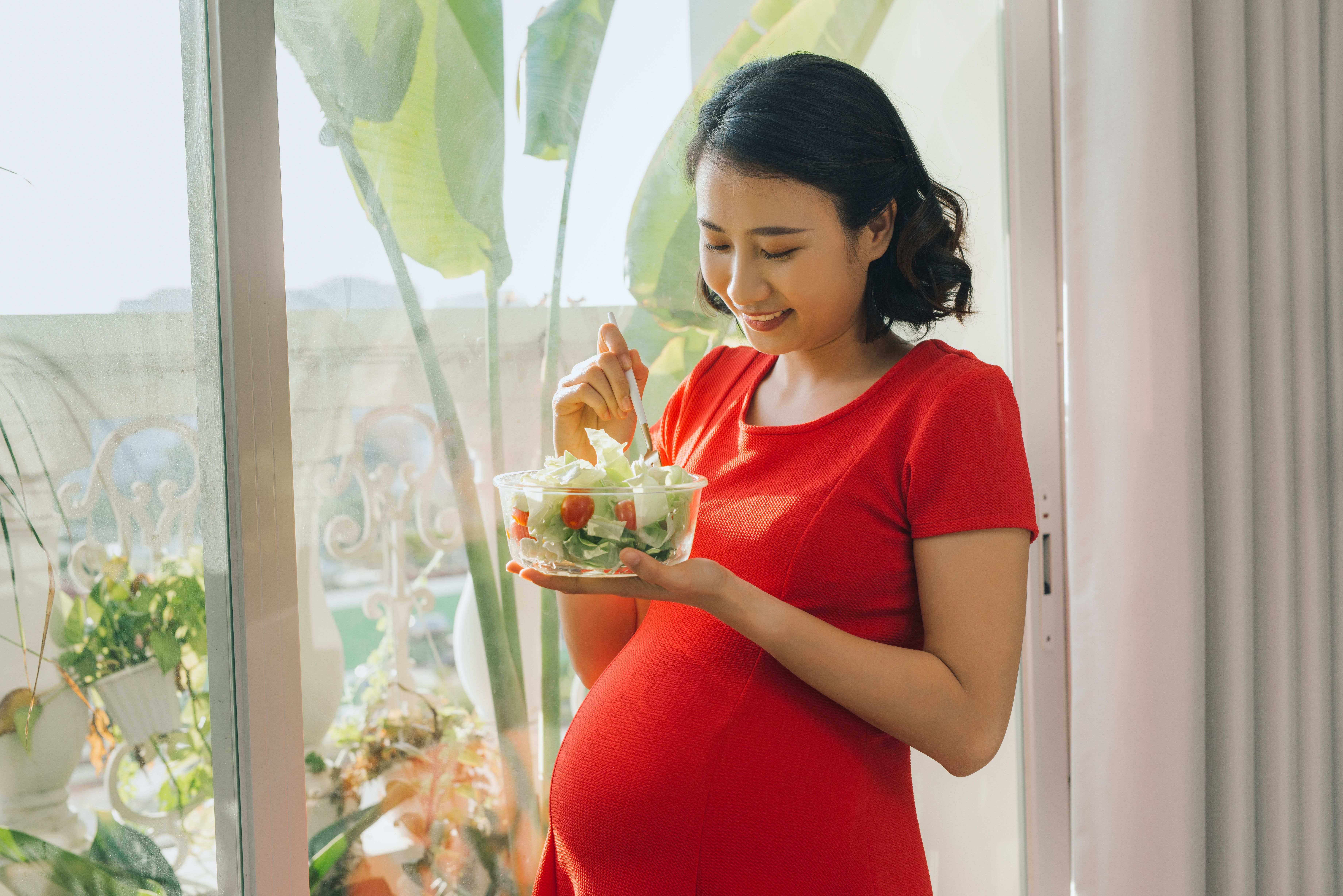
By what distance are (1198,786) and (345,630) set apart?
48.8 inches

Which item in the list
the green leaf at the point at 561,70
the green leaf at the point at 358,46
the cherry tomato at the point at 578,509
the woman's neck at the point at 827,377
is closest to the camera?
the cherry tomato at the point at 578,509

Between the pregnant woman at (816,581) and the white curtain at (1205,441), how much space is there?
18.7 inches

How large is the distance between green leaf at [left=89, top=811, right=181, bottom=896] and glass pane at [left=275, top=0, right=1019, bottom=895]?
17 cm

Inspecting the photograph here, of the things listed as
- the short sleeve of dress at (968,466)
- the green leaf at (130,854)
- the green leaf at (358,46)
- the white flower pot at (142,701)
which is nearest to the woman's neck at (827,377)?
the short sleeve of dress at (968,466)

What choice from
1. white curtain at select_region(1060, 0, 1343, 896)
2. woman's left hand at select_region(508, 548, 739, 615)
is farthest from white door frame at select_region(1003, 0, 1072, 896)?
woman's left hand at select_region(508, 548, 739, 615)

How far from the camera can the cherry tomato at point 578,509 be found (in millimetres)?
709

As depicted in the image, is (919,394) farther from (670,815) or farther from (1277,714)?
(1277,714)

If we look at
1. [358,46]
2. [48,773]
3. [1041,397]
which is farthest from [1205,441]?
[48,773]

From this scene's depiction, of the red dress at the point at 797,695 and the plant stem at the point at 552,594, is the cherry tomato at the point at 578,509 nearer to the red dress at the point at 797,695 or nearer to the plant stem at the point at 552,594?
the red dress at the point at 797,695

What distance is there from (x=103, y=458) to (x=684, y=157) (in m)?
0.83

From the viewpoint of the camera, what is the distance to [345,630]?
1.16 meters

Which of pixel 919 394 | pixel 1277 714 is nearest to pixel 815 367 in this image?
pixel 919 394

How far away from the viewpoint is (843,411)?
0.89 metres

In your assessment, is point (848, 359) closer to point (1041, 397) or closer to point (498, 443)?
point (498, 443)
